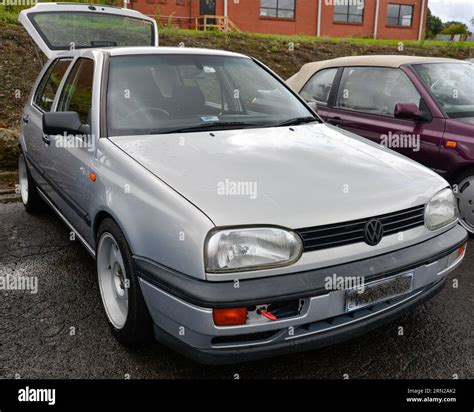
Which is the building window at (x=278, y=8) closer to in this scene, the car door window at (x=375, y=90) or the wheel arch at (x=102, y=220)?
the car door window at (x=375, y=90)

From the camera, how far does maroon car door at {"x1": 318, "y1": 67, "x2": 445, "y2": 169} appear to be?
4664 mm

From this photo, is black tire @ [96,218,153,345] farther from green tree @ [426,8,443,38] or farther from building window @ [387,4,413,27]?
green tree @ [426,8,443,38]

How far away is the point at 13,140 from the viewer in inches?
260

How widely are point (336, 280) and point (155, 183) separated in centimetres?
98

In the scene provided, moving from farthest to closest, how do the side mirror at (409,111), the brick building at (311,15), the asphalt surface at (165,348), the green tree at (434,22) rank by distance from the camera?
the green tree at (434,22)
the brick building at (311,15)
the side mirror at (409,111)
the asphalt surface at (165,348)

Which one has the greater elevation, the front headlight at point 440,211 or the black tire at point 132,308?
the front headlight at point 440,211

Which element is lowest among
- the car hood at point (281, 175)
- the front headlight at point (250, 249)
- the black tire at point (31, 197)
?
the black tire at point (31, 197)

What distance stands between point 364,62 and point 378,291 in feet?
12.2

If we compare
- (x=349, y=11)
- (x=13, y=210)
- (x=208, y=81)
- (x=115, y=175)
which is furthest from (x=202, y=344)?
(x=349, y=11)

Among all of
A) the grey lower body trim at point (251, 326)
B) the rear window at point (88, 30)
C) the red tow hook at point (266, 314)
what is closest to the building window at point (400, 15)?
the rear window at point (88, 30)

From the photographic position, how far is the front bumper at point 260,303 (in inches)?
84.4

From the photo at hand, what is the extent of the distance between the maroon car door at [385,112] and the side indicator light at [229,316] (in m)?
3.16

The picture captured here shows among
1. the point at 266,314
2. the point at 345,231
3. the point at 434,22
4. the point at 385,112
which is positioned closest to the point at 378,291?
the point at 345,231

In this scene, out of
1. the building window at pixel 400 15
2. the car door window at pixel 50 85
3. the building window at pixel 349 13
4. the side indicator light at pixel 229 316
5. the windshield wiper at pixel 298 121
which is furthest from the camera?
the building window at pixel 400 15
